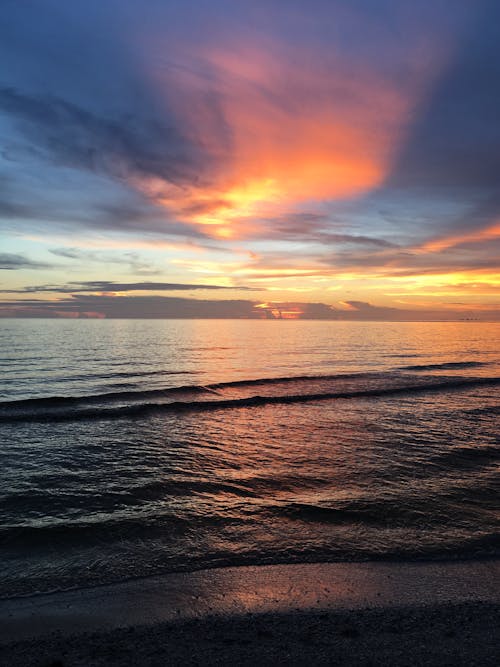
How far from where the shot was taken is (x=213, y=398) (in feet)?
107

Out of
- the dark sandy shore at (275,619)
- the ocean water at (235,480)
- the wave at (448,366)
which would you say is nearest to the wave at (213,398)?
the ocean water at (235,480)

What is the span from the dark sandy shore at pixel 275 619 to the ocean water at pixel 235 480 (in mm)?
675

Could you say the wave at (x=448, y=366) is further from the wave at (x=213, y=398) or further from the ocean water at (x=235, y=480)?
the ocean water at (x=235, y=480)

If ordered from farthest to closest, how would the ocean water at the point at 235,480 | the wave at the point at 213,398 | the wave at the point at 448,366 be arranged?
the wave at the point at 448,366
the wave at the point at 213,398
the ocean water at the point at 235,480

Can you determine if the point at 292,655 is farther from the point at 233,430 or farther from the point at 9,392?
the point at 9,392

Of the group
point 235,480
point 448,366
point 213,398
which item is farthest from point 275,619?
point 448,366

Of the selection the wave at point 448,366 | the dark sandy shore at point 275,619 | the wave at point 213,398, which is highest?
the dark sandy shore at point 275,619

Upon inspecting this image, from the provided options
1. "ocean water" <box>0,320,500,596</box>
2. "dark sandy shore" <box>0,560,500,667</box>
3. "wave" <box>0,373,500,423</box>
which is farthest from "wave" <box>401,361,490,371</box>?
"dark sandy shore" <box>0,560,500,667</box>

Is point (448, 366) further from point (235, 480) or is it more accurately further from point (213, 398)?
point (235, 480)

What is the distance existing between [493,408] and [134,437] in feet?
76.3

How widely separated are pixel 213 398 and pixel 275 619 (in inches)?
1015

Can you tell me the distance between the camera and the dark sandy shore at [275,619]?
6102 mm

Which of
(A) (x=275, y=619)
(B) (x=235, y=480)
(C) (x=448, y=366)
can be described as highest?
(A) (x=275, y=619)

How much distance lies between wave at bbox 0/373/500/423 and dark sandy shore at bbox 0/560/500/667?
19302mm
